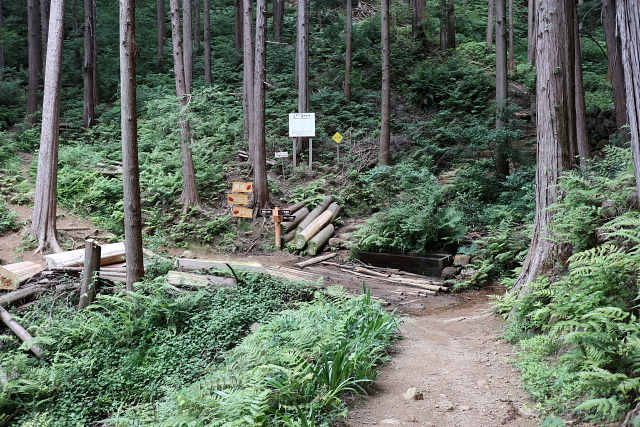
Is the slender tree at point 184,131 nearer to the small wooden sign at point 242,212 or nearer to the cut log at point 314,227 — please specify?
the small wooden sign at point 242,212

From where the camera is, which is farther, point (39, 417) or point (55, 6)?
point (55, 6)

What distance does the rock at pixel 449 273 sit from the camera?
37.5 feet

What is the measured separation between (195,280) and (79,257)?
8.40ft

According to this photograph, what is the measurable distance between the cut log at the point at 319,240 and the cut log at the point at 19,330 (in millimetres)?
7449

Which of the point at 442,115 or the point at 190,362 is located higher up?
the point at 442,115

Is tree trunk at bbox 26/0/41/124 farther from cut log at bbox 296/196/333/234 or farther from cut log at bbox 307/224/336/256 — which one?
cut log at bbox 307/224/336/256

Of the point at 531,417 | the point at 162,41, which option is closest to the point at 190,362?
the point at 531,417

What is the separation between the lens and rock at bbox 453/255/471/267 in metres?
11.7

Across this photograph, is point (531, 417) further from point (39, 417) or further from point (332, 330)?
point (39, 417)

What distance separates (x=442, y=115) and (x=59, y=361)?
1742cm

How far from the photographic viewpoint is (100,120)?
2241 cm

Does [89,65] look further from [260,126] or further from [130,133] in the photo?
[130,133]

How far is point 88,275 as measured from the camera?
865cm

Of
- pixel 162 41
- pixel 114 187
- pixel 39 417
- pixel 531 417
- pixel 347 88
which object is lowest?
pixel 39 417
